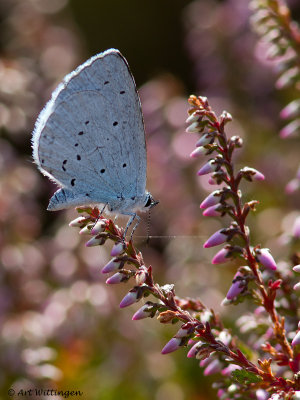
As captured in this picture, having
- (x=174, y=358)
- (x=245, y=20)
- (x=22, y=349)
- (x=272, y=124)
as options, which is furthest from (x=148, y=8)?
(x=22, y=349)

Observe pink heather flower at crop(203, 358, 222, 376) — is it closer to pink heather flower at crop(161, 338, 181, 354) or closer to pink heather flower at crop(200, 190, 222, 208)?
pink heather flower at crop(161, 338, 181, 354)

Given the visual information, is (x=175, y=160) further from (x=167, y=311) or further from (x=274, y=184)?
(x=167, y=311)

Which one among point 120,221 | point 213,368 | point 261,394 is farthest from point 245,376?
point 120,221

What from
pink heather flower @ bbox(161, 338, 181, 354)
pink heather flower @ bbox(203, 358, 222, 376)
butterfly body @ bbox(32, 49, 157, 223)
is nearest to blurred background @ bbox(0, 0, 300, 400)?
butterfly body @ bbox(32, 49, 157, 223)

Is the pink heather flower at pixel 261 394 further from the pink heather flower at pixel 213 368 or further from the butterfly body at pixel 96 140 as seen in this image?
the butterfly body at pixel 96 140

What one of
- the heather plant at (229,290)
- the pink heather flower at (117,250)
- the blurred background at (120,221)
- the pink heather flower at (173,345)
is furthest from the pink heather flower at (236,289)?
the blurred background at (120,221)
